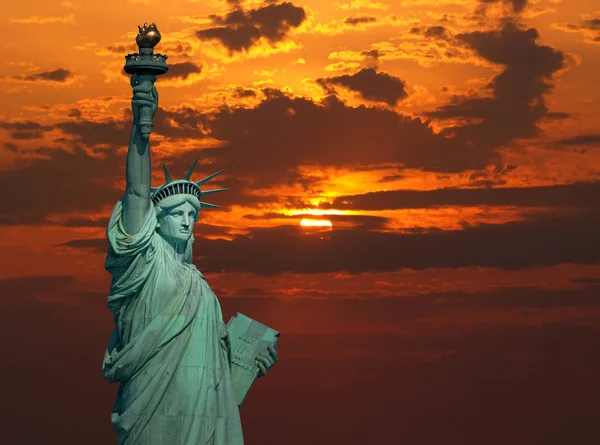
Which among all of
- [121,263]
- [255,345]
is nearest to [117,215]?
[121,263]

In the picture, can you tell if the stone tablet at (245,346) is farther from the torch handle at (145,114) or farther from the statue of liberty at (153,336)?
the torch handle at (145,114)

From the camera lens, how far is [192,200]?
213ft

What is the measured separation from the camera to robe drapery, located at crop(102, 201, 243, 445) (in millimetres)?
63562

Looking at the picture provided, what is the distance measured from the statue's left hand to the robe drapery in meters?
1.84

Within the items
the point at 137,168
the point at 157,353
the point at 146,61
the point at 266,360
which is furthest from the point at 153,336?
the point at 146,61

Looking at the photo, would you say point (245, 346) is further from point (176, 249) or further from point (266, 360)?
point (176, 249)

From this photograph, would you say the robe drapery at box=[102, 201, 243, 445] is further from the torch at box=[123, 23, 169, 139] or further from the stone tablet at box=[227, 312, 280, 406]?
the torch at box=[123, 23, 169, 139]

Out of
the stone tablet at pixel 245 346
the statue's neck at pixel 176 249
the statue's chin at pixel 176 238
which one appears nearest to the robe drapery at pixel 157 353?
the statue's neck at pixel 176 249

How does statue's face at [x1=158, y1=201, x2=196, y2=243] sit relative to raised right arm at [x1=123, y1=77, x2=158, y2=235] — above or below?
below

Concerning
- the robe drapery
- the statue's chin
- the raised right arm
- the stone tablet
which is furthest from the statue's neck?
the stone tablet

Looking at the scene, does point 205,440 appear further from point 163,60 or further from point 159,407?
point 163,60

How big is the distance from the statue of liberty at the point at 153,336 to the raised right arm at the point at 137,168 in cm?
2

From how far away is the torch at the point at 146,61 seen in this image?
63250 millimetres

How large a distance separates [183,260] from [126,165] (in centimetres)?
317
